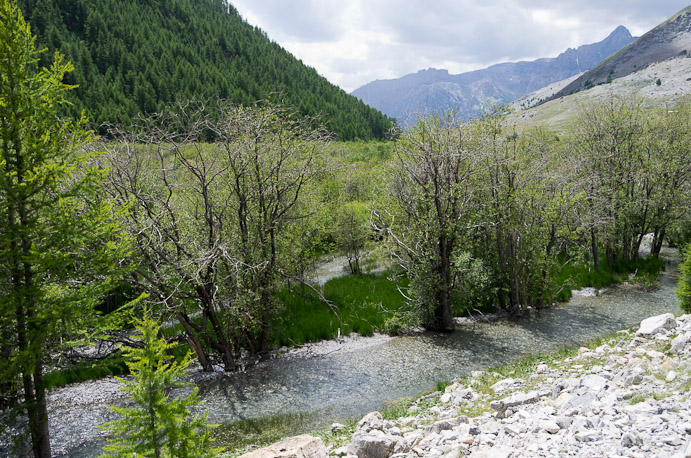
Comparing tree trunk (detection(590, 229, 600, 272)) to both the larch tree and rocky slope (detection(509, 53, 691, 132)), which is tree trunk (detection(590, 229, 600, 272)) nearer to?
the larch tree

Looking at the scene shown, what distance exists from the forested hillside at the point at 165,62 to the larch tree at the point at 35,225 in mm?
71432

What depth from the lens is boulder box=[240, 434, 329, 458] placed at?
20.1 feet

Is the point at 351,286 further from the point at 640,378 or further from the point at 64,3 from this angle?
the point at 64,3

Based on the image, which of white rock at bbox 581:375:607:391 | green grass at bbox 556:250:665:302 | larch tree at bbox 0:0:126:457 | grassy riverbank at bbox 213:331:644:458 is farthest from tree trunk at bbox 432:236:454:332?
larch tree at bbox 0:0:126:457

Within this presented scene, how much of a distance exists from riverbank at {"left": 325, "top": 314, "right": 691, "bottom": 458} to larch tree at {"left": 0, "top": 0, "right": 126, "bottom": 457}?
508 centimetres

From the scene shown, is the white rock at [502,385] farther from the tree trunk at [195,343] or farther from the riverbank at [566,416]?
the tree trunk at [195,343]

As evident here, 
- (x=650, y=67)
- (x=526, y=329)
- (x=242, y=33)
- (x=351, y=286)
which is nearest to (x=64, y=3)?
(x=242, y=33)

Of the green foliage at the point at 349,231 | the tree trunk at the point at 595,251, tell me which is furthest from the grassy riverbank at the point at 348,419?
the green foliage at the point at 349,231

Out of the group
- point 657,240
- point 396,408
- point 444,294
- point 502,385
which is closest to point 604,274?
point 657,240

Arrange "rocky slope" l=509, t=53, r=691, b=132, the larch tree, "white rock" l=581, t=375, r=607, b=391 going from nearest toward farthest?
the larch tree → "white rock" l=581, t=375, r=607, b=391 → "rocky slope" l=509, t=53, r=691, b=132

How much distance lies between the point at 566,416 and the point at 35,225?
29.3ft

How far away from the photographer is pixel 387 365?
13172mm

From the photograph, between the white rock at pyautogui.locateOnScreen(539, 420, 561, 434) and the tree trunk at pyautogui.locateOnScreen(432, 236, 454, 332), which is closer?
the white rock at pyautogui.locateOnScreen(539, 420, 561, 434)

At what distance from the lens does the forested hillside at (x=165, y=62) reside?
285ft
